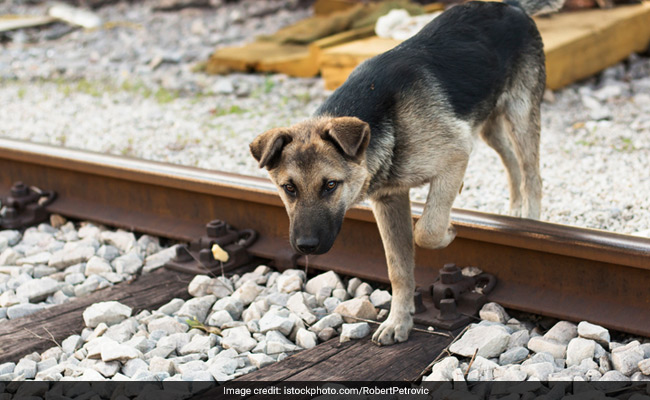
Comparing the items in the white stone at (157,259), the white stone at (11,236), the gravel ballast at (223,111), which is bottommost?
the gravel ballast at (223,111)

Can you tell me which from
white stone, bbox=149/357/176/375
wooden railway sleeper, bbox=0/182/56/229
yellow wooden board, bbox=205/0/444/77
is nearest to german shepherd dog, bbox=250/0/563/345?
white stone, bbox=149/357/176/375

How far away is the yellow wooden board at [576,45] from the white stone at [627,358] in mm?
4647

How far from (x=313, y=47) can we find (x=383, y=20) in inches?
32.8

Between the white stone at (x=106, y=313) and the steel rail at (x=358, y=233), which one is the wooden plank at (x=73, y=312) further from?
the steel rail at (x=358, y=233)

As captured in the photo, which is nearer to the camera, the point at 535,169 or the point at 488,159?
the point at 535,169

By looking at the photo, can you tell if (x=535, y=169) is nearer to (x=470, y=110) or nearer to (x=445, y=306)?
(x=470, y=110)

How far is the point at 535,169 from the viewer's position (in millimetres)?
5000

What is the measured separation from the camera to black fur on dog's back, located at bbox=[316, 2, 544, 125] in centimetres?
404

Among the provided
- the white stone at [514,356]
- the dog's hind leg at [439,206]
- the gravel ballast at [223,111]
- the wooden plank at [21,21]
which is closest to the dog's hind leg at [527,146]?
the gravel ballast at [223,111]

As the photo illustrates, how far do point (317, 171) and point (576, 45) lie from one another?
555 centimetres

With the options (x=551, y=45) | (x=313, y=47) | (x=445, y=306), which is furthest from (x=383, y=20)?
(x=445, y=306)

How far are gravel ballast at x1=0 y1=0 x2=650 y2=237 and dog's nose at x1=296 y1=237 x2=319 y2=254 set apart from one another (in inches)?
87.5

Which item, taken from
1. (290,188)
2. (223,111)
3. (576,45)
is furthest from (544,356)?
(576,45)

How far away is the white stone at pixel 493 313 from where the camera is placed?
13.7 feet
